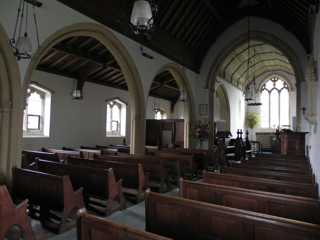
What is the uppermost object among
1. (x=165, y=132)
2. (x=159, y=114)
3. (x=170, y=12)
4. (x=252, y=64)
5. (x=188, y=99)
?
(x=252, y=64)

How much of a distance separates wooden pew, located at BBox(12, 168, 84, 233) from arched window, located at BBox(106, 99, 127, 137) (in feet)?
22.9

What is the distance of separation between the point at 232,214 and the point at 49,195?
91.9 inches

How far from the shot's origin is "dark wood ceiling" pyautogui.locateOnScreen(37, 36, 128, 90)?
7.33m

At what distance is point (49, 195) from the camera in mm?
3295

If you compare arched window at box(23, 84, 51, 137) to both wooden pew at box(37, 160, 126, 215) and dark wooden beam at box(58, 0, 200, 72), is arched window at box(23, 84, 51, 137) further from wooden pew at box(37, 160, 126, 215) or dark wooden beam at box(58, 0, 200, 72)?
wooden pew at box(37, 160, 126, 215)

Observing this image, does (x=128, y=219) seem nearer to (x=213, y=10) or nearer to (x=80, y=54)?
(x=80, y=54)

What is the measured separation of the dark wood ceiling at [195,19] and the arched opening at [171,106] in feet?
2.54

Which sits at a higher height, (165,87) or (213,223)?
(165,87)

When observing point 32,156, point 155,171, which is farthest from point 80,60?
Result: point 155,171

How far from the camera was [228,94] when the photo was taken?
14688mm

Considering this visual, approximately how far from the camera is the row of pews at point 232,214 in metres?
1.72

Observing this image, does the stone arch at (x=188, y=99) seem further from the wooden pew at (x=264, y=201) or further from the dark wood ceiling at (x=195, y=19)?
the wooden pew at (x=264, y=201)

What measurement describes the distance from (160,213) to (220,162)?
22.3 feet

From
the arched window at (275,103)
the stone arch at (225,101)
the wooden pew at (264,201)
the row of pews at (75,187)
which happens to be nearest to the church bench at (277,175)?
the row of pews at (75,187)
